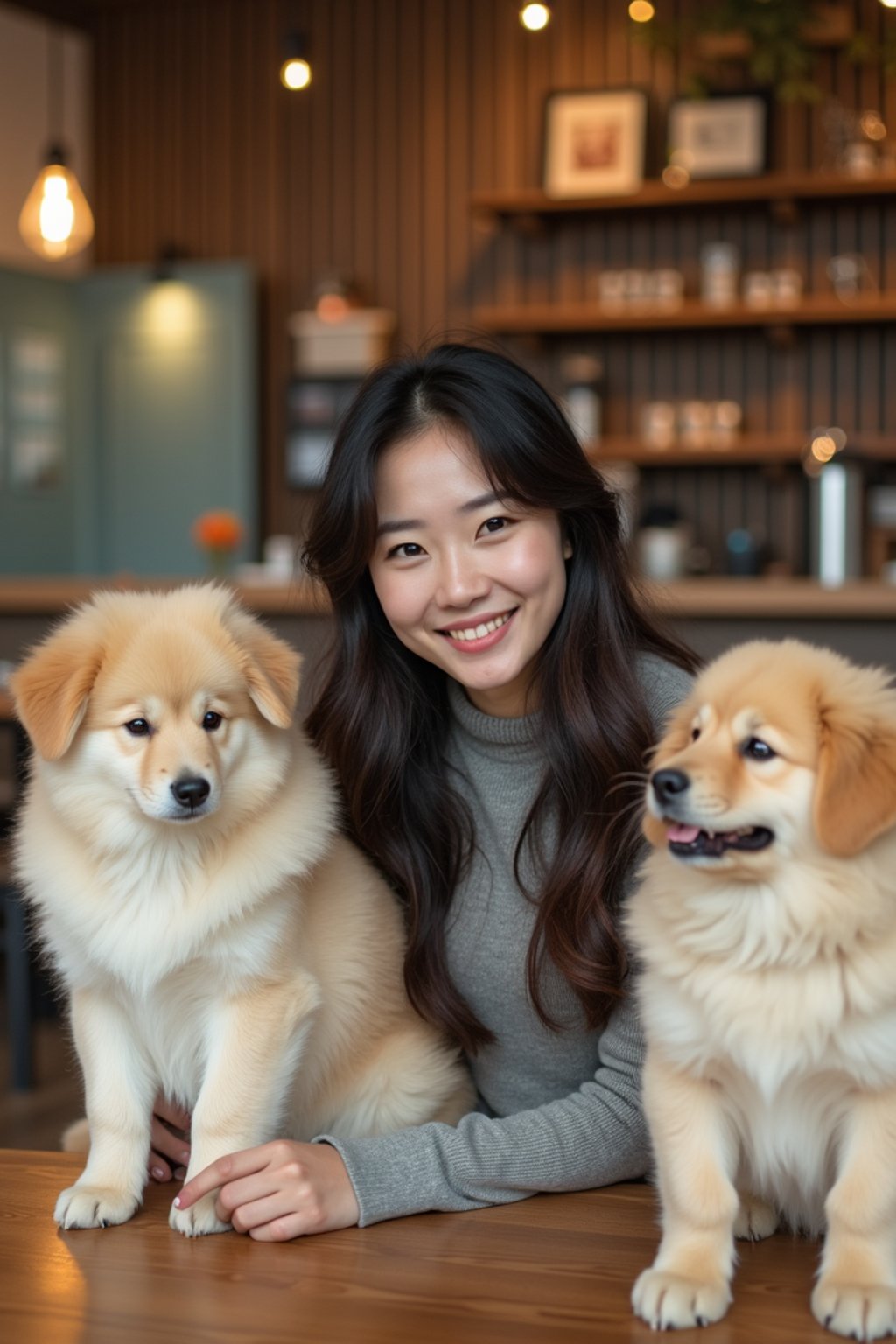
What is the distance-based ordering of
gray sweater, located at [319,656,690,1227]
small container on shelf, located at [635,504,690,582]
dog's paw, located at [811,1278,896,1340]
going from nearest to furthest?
dog's paw, located at [811,1278,896,1340] < gray sweater, located at [319,656,690,1227] < small container on shelf, located at [635,504,690,582]

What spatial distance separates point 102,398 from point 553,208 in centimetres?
253

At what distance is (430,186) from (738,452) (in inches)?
81.0

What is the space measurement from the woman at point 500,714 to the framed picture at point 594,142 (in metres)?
4.91

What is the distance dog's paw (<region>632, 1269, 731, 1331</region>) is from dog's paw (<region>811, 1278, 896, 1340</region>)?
0.08 metres

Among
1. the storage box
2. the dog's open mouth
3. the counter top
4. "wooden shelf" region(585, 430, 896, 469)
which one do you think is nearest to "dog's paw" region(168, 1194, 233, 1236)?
the dog's open mouth

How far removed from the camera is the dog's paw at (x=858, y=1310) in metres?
1.08

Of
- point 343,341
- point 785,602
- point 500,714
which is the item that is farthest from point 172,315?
point 500,714

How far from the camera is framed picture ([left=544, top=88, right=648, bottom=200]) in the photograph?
636 cm

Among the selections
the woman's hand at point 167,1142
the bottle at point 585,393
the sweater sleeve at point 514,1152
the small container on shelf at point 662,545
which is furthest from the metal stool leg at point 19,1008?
the bottle at point 585,393

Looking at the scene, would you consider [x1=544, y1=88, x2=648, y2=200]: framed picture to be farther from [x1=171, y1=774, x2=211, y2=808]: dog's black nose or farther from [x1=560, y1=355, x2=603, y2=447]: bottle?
[x1=171, y1=774, x2=211, y2=808]: dog's black nose

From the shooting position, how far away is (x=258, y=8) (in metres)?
7.29

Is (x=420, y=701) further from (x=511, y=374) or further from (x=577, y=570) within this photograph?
(x=511, y=374)

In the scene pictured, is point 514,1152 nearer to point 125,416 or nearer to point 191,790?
point 191,790

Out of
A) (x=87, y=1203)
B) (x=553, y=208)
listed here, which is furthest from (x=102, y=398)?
(x=87, y=1203)
